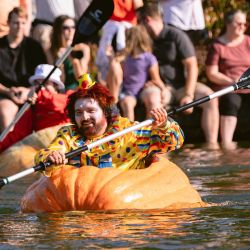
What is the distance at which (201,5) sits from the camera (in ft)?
52.5

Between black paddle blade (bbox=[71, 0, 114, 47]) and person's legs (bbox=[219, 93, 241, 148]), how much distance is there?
298 centimetres

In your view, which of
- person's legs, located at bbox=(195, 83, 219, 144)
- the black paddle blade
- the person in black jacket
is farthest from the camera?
person's legs, located at bbox=(195, 83, 219, 144)

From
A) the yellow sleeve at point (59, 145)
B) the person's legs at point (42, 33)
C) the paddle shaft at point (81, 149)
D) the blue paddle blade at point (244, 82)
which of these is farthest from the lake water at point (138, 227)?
the person's legs at point (42, 33)

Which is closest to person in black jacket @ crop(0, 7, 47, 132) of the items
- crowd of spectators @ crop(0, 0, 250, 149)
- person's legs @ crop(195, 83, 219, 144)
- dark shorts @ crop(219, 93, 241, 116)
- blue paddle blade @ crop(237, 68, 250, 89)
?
crowd of spectators @ crop(0, 0, 250, 149)

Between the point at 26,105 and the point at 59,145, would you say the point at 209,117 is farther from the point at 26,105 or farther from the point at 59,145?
the point at 59,145

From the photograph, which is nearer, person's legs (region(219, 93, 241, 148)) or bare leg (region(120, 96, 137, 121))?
bare leg (region(120, 96, 137, 121))

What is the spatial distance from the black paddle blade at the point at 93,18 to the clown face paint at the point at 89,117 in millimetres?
2827

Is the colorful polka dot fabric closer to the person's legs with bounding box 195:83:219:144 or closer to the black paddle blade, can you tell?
the black paddle blade

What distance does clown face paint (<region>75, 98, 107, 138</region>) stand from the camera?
30.9 feet

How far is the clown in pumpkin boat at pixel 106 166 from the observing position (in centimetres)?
901

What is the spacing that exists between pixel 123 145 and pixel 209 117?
538cm

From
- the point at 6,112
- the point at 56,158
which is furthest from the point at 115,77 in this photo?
the point at 56,158

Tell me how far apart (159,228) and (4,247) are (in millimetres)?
1153

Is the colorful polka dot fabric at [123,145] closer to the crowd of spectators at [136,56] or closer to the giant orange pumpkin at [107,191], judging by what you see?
the giant orange pumpkin at [107,191]
